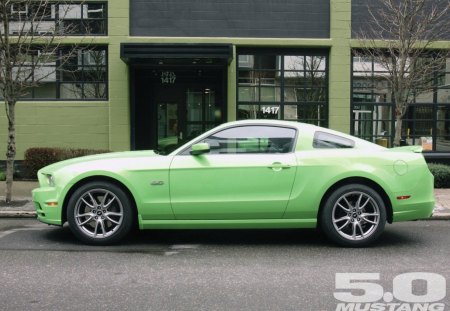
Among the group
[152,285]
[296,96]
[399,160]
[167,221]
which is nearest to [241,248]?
[167,221]

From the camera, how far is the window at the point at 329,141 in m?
6.83

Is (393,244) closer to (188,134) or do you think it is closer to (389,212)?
(389,212)

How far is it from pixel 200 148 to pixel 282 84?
8.29m

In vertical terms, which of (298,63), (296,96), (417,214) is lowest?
(417,214)

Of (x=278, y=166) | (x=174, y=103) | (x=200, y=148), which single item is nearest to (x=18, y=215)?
(x=200, y=148)

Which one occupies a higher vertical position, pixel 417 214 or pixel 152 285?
pixel 417 214

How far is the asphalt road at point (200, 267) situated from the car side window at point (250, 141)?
3.97 feet

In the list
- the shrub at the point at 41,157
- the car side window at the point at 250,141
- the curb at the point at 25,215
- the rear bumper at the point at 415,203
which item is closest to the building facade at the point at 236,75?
the shrub at the point at 41,157

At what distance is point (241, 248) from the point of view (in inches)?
263

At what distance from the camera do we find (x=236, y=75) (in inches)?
560

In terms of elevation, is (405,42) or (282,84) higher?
(405,42)

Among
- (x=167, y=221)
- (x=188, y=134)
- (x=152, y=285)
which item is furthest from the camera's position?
(x=188, y=134)

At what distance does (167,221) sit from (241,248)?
0.97m

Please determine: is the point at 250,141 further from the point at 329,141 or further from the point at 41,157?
the point at 41,157
